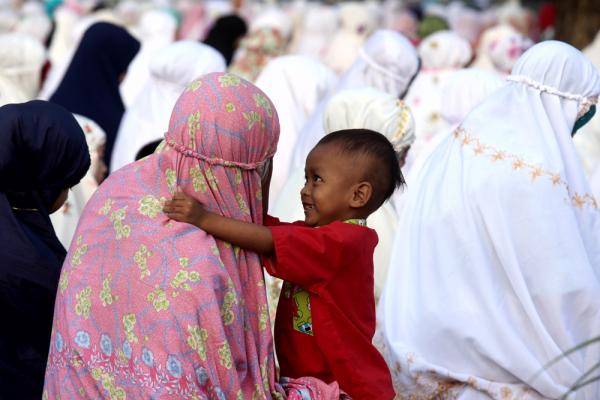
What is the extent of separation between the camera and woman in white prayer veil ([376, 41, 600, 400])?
374cm

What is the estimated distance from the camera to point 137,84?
9.06 m

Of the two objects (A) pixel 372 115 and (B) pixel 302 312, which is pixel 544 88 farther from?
(B) pixel 302 312

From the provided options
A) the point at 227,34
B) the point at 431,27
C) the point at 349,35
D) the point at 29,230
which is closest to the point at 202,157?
the point at 29,230

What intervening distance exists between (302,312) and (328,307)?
74 millimetres

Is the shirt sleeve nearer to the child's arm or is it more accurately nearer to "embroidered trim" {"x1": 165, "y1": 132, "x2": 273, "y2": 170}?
the child's arm

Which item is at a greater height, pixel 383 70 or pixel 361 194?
pixel 361 194

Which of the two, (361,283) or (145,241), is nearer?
(145,241)

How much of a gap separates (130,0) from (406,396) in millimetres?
11480

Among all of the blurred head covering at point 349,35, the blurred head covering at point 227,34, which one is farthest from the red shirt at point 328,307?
the blurred head covering at point 349,35

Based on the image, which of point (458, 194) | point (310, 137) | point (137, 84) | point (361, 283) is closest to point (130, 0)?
point (137, 84)

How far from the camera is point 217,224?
8.77 feet

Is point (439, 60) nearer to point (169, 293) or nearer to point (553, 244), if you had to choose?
point (553, 244)

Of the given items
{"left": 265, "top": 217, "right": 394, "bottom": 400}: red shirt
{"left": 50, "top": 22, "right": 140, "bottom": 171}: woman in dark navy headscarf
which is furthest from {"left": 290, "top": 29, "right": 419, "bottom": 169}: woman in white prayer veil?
{"left": 265, "top": 217, "right": 394, "bottom": 400}: red shirt

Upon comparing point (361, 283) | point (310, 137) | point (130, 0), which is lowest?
point (130, 0)
